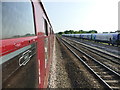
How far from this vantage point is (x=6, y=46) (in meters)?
1.09

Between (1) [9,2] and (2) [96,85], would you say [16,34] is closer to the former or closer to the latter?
(1) [9,2]

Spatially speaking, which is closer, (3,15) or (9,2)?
(3,15)

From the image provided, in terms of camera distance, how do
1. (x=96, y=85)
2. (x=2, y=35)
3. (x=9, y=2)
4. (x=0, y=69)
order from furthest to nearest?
(x=96, y=85) → (x=9, y=2) → (x=2, y=35) → (x=0, y=69)

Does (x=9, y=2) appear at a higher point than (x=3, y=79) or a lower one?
higher

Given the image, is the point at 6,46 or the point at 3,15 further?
the point at 3,15

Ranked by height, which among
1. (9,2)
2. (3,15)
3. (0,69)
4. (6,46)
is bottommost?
(0,69)

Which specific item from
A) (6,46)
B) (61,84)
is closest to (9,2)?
(6,46)

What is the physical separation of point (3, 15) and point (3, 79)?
2.05ft

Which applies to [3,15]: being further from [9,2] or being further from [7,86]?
[7,86]

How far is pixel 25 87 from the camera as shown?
4.97 feet

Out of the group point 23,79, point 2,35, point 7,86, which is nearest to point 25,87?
point 23,79

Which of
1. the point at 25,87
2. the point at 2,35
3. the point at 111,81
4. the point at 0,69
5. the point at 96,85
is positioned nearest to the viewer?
the point at 0,69

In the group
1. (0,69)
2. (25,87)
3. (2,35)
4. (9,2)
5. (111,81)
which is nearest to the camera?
(0,69)

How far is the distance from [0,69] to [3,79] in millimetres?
101
